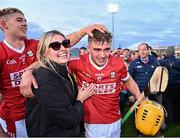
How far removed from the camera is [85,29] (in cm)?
386

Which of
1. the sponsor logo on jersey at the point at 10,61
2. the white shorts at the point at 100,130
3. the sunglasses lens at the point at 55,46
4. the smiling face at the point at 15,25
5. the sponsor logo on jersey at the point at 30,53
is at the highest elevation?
the smiling face at the point at 15,25

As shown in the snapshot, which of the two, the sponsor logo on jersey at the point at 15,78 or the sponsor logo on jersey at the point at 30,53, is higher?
the sponsor logo on jersey at the point at 30,53

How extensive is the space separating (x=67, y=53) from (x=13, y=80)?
1.20 m

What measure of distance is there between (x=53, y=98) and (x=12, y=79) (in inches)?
60.1

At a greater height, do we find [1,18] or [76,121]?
Answer: [1,18]

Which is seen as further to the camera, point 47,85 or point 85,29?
point 85,29

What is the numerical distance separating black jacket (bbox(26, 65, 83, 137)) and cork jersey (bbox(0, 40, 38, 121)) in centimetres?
122

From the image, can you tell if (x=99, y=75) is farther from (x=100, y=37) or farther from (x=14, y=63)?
(x=14, y=63)

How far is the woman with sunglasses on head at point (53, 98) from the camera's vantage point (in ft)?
8.18

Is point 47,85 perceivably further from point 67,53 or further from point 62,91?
point 67,53

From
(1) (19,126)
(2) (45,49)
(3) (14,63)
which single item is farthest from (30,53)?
(2) (45,49)

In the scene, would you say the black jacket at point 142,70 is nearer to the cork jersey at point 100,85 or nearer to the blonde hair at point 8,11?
the cork jersey at point 100,85

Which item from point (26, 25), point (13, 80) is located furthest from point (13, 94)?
point (26, 25)

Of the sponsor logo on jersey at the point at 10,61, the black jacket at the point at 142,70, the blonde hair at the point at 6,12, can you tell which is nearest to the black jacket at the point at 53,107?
the sponsor logo on jersey at the point at 10,61
